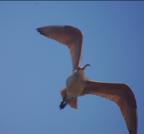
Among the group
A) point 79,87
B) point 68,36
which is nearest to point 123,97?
point 79,87

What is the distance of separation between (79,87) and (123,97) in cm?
114

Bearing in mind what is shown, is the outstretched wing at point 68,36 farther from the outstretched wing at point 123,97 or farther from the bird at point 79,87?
the outstretched wing at point 123,97

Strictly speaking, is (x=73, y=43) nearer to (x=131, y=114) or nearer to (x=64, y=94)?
(x=64, y=94)

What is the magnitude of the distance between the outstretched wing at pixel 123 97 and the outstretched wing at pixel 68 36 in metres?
0.72

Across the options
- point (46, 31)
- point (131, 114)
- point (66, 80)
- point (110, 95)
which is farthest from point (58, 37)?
point (131, 114)

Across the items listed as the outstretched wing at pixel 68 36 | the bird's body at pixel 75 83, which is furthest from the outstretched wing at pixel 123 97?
the outstretched wing at pixel 68 36

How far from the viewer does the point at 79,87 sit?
6.24 m

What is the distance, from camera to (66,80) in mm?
6234

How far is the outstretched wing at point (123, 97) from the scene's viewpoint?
22.2 feet

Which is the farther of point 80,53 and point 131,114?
point 131,114

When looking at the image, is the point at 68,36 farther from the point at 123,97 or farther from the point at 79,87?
the point at 123,97

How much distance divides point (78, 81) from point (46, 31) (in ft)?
3.50

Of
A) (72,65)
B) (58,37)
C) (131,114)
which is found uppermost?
(58,37)

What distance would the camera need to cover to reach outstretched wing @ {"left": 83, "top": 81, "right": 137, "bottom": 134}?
6.77 meters
